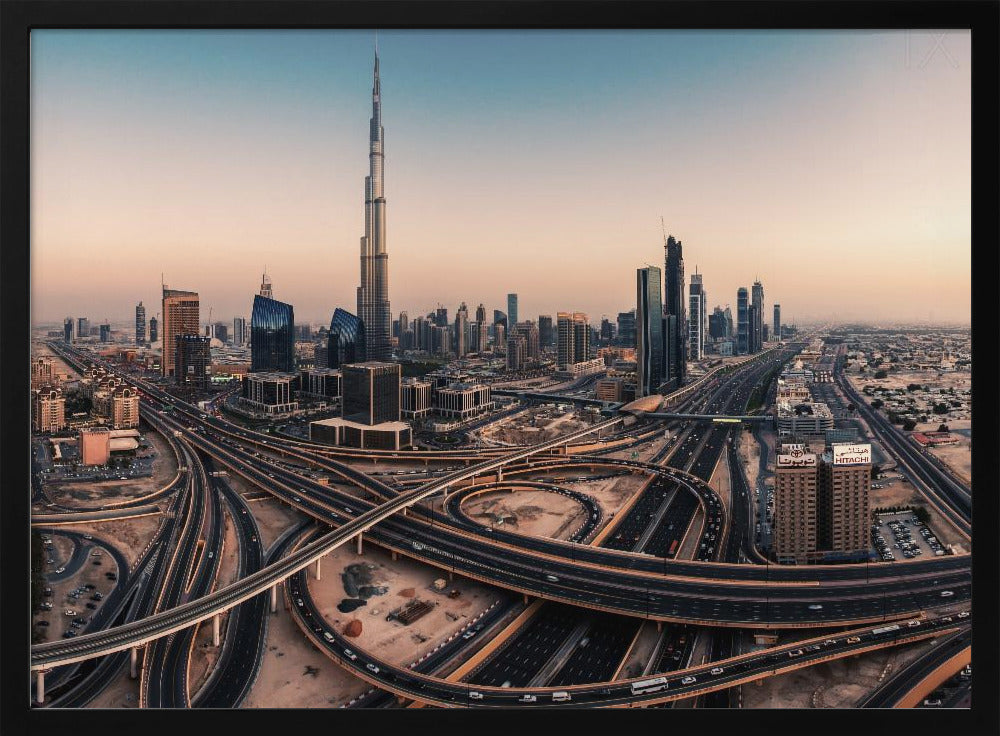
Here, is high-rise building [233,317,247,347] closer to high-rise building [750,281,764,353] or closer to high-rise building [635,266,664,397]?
high-rise building [750,281,764,353]

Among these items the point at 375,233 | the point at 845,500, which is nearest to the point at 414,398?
the point at 375,233

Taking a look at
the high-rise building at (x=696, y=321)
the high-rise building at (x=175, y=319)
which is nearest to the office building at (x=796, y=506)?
the high-rise building at (x=696, y=321)

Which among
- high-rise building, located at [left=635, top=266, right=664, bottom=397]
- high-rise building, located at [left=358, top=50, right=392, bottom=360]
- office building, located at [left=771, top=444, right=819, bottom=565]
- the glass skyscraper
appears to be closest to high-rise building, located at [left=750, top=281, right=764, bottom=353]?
office building, located at [left=771, top=444, right=819, bottom=565]

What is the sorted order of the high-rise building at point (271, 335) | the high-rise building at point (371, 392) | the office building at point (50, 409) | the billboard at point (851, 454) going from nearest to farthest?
the office building at point (50, 409)
the billboard at point (851, 454)
the high-rise building at point (271, 335)
the high-rise building at point (371, 392)

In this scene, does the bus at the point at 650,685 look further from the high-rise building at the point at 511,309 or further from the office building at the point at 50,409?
the office building at the point at 50,409
